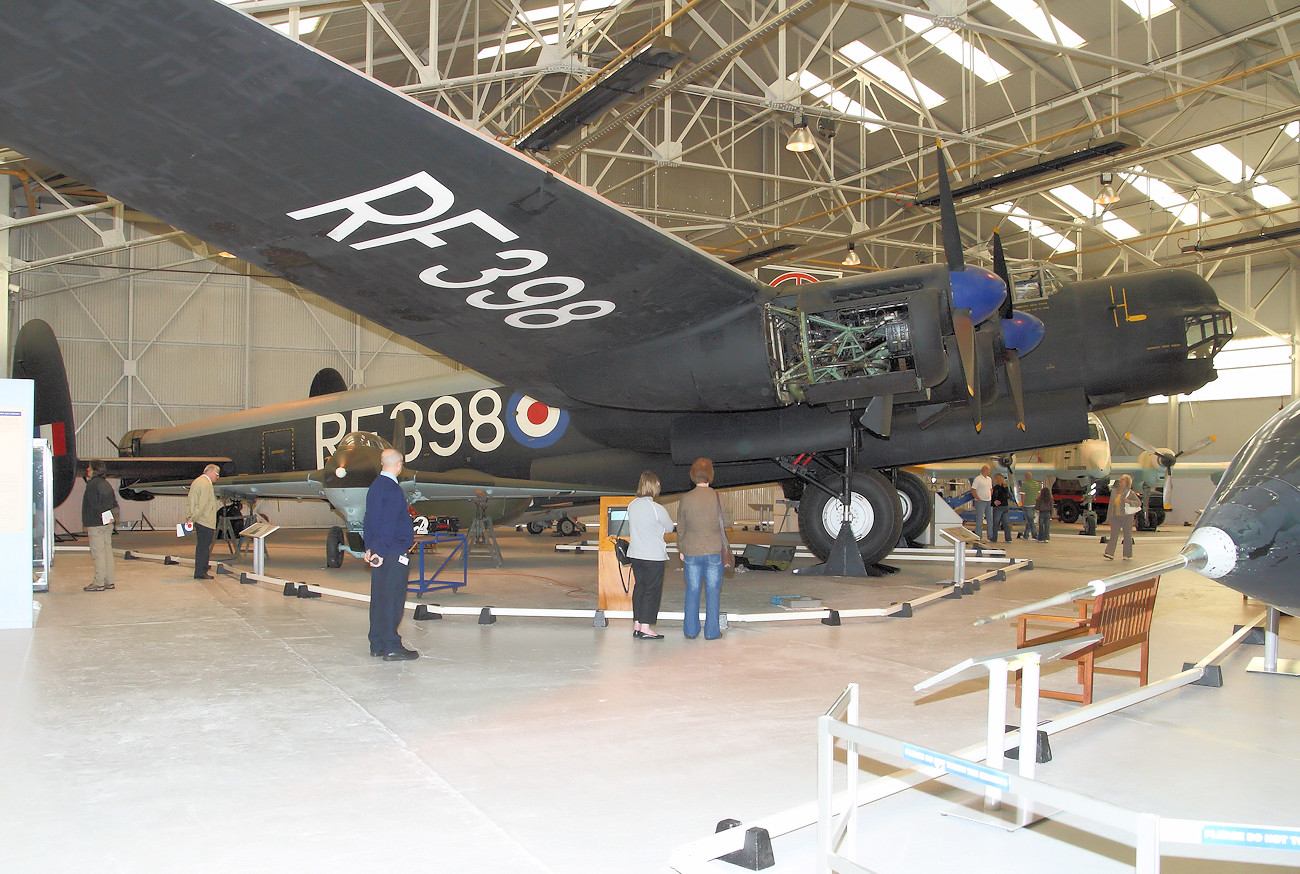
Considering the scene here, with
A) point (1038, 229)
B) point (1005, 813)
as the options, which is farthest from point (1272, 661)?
point (1038, 229)

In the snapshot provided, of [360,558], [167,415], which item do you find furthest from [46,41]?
[167,415]

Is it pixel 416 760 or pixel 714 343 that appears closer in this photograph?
pixel 416 760

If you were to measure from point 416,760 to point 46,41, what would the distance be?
161 inches

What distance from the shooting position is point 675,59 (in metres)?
11.6

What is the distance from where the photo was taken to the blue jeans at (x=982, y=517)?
17.5m

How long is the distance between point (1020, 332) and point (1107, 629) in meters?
5.34

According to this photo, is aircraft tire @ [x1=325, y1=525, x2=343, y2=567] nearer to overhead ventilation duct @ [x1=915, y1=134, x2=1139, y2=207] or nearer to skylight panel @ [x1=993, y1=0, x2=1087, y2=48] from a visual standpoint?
overhead ventilation duct @ [x1=915, y1=134, x2=1139, y2=207]

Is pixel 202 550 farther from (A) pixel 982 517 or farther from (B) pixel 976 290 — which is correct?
(A) pixel 982 517

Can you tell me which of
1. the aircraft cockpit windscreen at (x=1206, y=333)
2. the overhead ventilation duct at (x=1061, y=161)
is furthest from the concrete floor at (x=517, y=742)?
the overhead ventilation duct at (x=1061, y=161)

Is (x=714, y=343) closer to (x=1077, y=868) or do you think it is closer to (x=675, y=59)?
(x=1077, y=868)

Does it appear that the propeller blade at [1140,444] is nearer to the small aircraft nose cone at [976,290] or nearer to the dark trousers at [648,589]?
the small aircraft nose cone at [976,290]

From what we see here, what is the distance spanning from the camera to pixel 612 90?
13.0 metres

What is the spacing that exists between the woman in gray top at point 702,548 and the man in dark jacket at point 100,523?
7564mm

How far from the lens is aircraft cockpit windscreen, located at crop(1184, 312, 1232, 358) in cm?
1095
